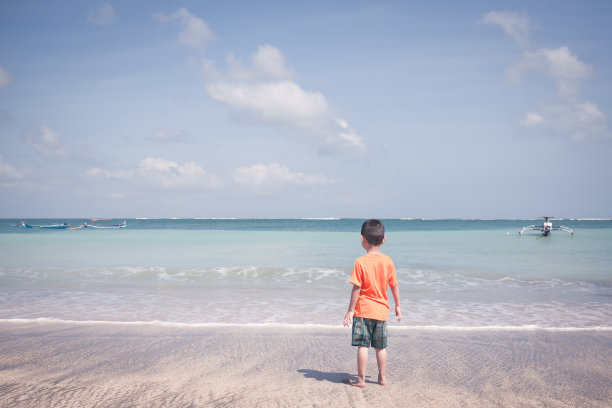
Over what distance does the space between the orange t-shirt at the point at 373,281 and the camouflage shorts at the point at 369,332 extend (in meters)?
0.06

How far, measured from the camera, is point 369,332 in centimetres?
390

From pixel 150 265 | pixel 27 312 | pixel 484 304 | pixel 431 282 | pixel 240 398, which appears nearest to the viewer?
pixel 240 398

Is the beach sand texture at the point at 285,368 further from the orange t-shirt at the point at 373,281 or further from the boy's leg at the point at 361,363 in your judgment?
the orange t-shirt at the point at 373,281

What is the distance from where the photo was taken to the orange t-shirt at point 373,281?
3.87 m

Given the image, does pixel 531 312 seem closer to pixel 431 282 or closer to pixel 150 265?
pixel 431 282

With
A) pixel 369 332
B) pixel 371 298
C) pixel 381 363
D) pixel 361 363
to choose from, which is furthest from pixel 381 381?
pixel 371 298

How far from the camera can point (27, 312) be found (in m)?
7.30

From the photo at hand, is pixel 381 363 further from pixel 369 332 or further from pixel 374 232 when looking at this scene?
pixel 374 232

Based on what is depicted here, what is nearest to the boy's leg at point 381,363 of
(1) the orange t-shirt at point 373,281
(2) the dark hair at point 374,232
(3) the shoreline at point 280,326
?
(1) the orange t-shirt at point 373,281

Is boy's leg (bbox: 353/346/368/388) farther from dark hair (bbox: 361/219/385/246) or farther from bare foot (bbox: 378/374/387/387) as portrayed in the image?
dark hair (bbox: 361/219/385/246)

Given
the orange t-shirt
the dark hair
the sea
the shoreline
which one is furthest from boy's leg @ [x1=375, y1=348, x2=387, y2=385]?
the sea

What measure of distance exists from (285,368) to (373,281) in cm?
153

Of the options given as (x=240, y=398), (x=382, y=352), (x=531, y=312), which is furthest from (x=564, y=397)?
(x=531, y=312)

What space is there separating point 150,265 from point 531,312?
13547 mm
